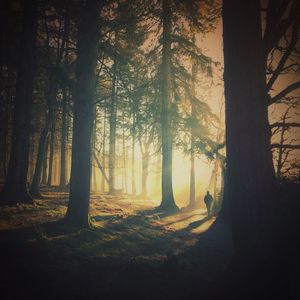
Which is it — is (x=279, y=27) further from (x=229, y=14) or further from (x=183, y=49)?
(x=183, y=49)

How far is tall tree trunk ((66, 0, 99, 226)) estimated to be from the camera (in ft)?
31.3

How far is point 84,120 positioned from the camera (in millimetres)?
9633

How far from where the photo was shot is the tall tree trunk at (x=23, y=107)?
12.1m

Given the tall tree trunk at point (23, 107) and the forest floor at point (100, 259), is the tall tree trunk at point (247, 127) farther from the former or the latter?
the tall tree trunk at point (23, 107)

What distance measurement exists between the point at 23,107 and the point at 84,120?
483 cm

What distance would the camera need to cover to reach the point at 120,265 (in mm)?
6551

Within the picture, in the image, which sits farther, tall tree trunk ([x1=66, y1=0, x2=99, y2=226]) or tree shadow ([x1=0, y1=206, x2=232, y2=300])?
tall tree trunk ([x1=66, y1=0, x2=99, y2=226])

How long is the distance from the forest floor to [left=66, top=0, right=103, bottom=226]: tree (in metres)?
0.83

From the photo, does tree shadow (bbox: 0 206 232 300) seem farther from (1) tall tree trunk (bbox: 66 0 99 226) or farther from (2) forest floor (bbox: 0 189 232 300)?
(1) tall tree trunk (bbox: 66 0 99 226)

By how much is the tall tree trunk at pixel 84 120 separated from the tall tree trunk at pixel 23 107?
390 centimetres

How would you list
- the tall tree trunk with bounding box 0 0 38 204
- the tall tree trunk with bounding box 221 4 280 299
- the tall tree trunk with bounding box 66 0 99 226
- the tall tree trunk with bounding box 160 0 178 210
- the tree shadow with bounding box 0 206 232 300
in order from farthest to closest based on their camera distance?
the tall tree trunk with bounding box 160 0 178 210, the tall tree trunk with bounding box 0 0 38 204, the tall tree trunk with bounding box 66 0 99 226, the tree shadow with bounding box 0 206 232 300, the tall tree trunk with bounding box 221 4 280 299

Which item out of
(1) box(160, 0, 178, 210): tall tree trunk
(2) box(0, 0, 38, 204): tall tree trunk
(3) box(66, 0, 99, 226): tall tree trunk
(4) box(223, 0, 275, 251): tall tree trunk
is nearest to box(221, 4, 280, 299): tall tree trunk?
(4) box(223, 0, 275, 251): tall tree trunk

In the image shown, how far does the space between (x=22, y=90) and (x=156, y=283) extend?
1085 cm

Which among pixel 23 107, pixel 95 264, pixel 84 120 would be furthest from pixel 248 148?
pixel 23 107
